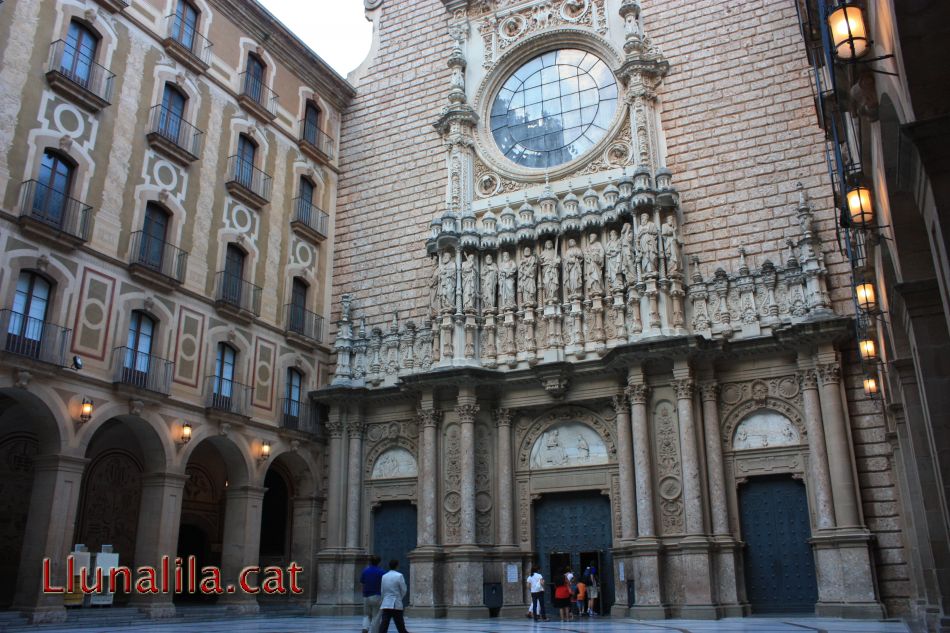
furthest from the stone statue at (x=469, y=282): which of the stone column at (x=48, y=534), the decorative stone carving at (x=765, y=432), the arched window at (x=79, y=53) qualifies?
the arched window at (x=79, y=53)

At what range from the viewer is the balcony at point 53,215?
55.2 feet

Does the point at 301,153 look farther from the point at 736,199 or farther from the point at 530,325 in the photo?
the point at 736,199

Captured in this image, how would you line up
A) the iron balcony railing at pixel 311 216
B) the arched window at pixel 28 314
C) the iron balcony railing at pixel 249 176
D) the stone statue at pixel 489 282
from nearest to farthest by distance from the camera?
the arched window at pixel 28 314
the stone statue at pixel 489 282
the iron balcony railing at pixel 249 176
the iron balcony railing at pixel 311 216

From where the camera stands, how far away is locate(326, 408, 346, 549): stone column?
22953 mm

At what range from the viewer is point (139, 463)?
22.4m

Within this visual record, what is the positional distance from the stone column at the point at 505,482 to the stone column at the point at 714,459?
508cm

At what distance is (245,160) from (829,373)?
16.6 metres

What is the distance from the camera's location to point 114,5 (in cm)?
1983

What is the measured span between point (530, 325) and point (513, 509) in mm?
4841

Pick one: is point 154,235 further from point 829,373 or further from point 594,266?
point 829,373

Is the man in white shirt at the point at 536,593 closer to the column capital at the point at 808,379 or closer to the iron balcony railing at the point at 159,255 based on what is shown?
the column capital at the point at 808,379

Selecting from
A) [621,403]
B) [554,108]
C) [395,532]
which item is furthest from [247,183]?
[621,403]

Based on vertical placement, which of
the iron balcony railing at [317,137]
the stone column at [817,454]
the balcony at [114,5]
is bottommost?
the stone column at [817,454]

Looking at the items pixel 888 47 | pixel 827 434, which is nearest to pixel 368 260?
pixel 827 434
